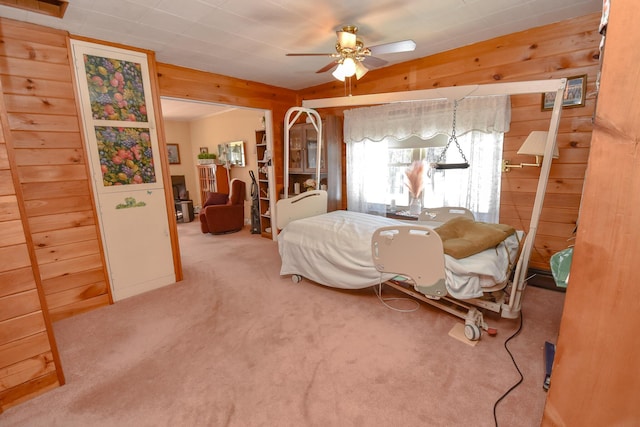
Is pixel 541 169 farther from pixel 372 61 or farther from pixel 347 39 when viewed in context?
pixel 347 39

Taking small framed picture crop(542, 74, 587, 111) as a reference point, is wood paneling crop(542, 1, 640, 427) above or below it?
below

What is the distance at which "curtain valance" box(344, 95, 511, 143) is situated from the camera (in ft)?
9.11

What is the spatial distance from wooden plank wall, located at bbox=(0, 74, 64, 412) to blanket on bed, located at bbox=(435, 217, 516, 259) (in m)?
2.51

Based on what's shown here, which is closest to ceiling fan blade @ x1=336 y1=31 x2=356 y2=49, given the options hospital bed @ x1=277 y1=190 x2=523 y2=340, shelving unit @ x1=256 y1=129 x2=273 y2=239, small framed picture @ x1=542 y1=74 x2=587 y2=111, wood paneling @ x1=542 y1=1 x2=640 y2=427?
hospital bed @ x1=277 y1=190 x2=523 y2=340

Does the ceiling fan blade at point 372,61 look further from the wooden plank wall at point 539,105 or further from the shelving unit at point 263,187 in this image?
the shelving unit at point 263,187

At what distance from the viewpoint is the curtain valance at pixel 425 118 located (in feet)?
9.11

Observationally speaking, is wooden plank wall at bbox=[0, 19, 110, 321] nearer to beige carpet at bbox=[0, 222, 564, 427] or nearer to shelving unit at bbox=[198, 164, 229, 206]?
beige carpet at bbox=[0, 222, 564, 427]

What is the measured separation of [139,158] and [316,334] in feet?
7.78

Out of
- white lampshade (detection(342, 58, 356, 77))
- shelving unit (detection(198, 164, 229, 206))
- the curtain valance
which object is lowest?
shelving unit (detection(198, 164, 229, 206))

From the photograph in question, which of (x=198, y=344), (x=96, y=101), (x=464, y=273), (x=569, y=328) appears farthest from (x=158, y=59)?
(x=569, y=328)

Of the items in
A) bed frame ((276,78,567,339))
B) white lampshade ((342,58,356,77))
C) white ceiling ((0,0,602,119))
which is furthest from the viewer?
white lampshade ((342,58,356,77))

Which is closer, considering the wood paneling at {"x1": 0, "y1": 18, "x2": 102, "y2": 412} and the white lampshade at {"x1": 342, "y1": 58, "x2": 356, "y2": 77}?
the wood paneling at {"x1": 0, "y1": 18, "x2": 102, "y2": 412}

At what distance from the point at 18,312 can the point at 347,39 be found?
2.72 meters

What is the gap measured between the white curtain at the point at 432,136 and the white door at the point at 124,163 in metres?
2.41
